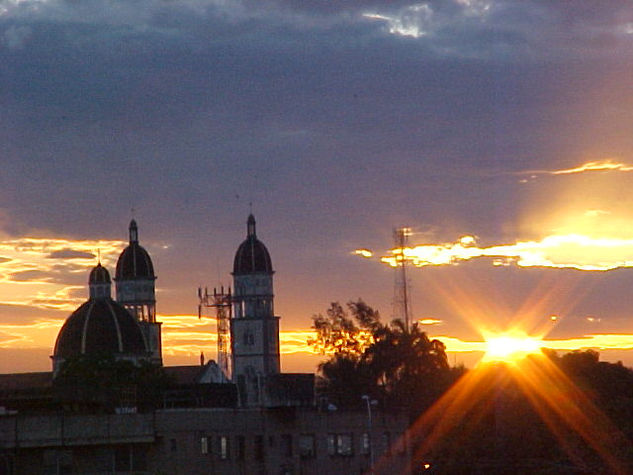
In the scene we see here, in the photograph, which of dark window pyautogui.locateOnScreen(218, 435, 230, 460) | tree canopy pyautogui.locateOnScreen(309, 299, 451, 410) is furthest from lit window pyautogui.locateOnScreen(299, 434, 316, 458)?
tree canopy pyautogui.locateOnScreen(309, 299, 451, 410)

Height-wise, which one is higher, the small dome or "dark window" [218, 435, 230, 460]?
the small dome

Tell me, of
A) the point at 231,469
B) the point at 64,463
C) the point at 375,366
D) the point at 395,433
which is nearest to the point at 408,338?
the point at 375,366

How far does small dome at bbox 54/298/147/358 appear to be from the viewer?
176125 mm

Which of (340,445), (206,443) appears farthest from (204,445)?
(340,445)

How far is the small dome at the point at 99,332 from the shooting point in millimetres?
176125

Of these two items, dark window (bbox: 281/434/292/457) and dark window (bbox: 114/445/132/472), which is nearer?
dark window (bbox: 114/445/132/472)

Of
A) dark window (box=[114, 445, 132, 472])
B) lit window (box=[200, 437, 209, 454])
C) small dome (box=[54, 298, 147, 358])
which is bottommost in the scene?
dark window (box=[114, 445, 132, 472])

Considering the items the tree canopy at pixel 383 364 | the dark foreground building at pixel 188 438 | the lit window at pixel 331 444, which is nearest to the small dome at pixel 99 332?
the tree canopy at pixel 383 364

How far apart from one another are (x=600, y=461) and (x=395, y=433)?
104 ft

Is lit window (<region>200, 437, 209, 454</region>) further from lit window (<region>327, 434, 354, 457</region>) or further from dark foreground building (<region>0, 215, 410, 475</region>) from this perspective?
lit window (<region>327, 434, 354, 457</region>)

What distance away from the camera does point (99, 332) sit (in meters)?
177

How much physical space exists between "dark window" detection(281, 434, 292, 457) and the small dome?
346 ft

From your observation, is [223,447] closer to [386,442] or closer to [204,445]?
[204,445]

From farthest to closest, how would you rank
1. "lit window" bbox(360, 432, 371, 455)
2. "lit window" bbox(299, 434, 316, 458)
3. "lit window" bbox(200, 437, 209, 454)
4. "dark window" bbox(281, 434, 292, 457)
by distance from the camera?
"lit window" bbox(360, 432, 371, 455) → "lit window" bbox(299, 434, 316, 458) → "dark window" bbox(281, 434, 292, 457) → "lit window" bbox(200, 437, 209, 454)
